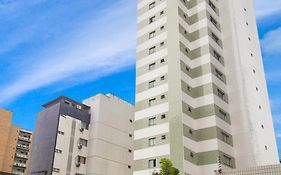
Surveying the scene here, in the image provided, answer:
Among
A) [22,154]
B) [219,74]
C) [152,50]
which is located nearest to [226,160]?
[219,74]

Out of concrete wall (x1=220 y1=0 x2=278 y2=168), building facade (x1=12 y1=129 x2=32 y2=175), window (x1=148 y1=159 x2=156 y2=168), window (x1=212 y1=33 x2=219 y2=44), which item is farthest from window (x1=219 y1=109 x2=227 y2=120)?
building facade (x1=12 y1=129 x2=32 y2=175)

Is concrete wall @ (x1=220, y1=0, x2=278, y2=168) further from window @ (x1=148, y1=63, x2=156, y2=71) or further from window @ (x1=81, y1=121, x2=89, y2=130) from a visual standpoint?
window @ (x1=81, y1=121, x2=89, y2=130)

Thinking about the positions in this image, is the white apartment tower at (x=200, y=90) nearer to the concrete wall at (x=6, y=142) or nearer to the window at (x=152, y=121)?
the window at (x=152, y=121)

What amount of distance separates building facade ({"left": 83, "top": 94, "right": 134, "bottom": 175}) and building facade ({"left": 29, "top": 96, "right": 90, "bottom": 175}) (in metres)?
1.94

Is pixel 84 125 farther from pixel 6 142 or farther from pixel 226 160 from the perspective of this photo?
pixel 6 142

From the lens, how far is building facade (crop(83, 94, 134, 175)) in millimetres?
66500

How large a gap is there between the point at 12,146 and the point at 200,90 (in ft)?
241

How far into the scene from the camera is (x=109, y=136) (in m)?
69.4

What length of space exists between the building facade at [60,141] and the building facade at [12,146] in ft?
119

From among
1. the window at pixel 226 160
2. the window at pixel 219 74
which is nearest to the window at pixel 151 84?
the window at pixel 219 74

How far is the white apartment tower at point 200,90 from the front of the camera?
45.3m

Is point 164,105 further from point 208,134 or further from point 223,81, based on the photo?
point 223,81

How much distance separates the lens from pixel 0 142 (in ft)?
321

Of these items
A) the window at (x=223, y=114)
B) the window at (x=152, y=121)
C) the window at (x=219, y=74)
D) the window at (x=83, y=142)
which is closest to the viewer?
the window at (x=152, y=121)
